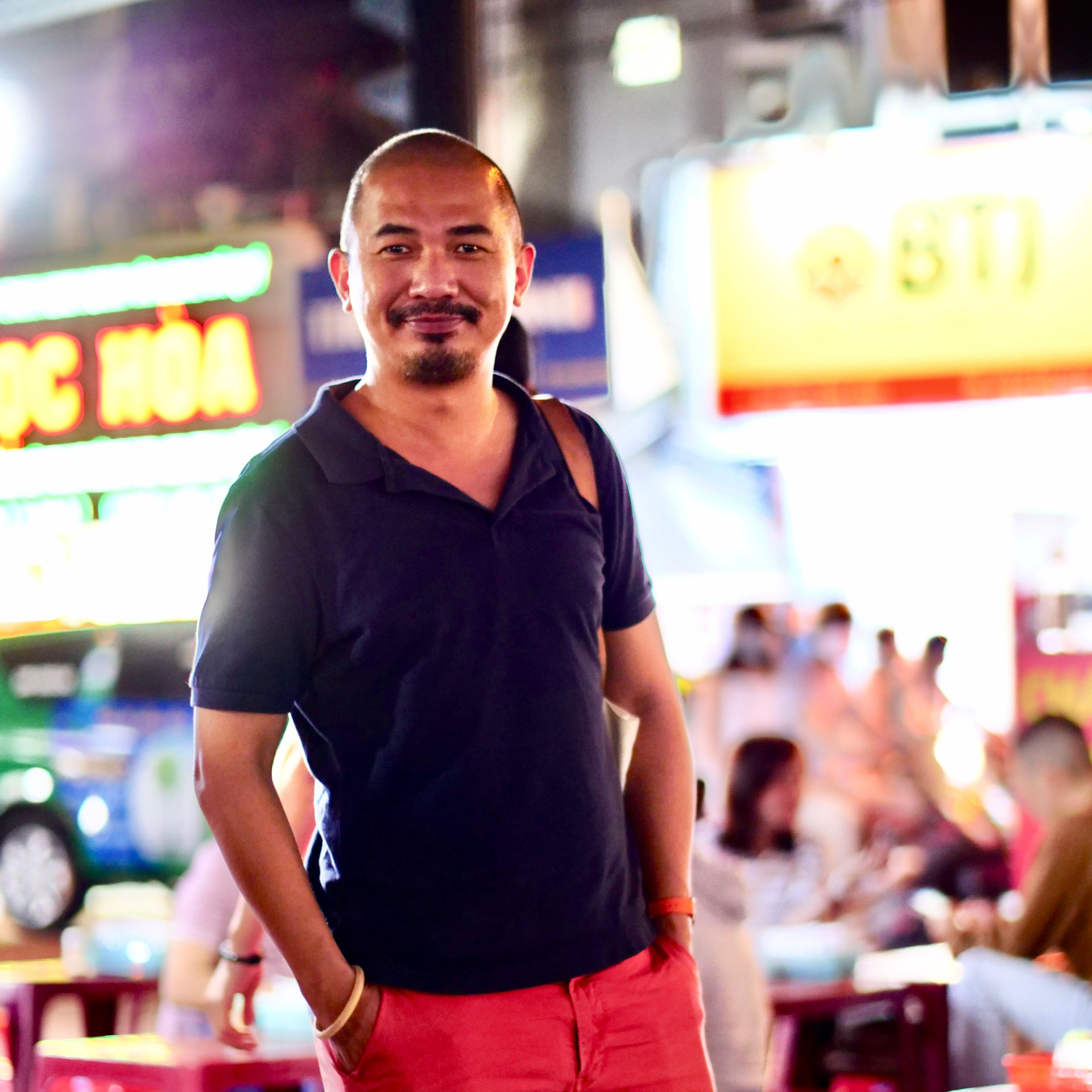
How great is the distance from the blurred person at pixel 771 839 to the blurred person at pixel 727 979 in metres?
1.46

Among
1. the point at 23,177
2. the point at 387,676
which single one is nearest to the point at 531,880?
the point at 387,676

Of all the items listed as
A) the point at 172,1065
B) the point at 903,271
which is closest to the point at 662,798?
the point at 172,1065

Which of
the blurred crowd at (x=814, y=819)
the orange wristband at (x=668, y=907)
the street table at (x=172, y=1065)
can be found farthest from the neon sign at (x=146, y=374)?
the orange wristband at (x=668, y=907)

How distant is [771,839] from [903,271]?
2084mm

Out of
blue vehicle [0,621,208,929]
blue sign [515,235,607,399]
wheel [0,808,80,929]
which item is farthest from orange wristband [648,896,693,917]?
wheel [0,808,80,929]

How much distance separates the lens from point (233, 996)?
2326mm

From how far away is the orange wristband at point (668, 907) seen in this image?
198 centimetres

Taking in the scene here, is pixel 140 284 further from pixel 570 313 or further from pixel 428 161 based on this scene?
pixel 428 161

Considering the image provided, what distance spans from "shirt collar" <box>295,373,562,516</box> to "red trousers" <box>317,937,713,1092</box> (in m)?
0.56

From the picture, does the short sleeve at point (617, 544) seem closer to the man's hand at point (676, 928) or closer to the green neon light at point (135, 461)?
the man's hand at point (676, 928)

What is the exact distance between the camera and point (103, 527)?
24.3 feet

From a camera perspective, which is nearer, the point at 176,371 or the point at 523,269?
the point at 523,269

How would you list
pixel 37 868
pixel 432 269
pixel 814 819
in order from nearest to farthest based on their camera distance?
pixel 432 269
pixel 814 819
pixel 37 868

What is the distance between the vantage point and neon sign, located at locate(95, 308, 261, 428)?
6840 mm
